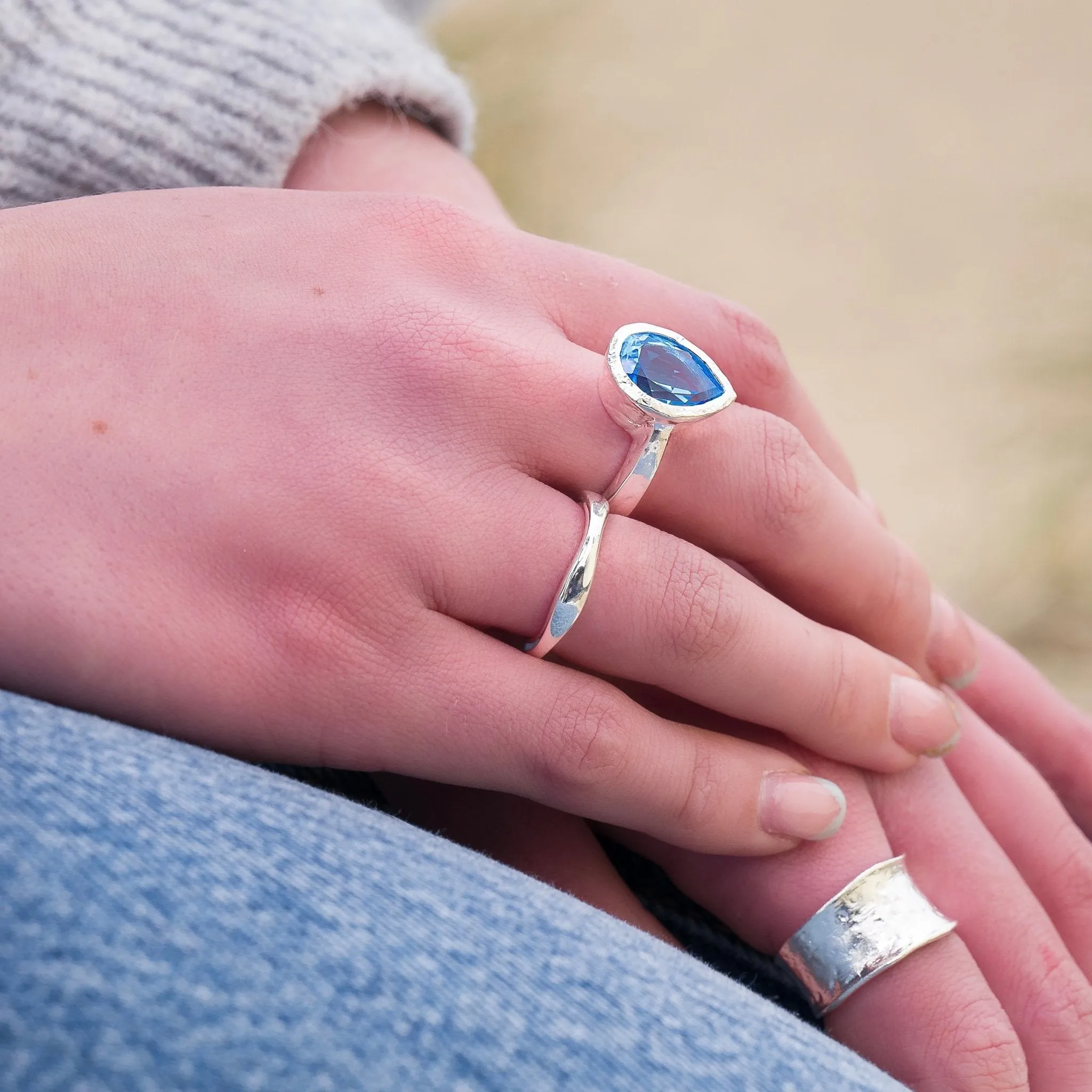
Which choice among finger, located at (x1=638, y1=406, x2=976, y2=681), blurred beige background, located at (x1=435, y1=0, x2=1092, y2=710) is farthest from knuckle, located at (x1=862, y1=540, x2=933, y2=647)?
blurred beige background, located at (x1=435, y1=0, x2=1092, y2=710)

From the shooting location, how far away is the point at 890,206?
1146mm

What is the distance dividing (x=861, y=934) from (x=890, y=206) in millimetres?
901

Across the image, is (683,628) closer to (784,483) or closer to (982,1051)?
(784,483)

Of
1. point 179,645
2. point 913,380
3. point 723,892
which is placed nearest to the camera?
point 179,645

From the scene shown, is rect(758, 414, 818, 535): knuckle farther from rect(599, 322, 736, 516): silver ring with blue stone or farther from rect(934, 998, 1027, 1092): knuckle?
rect(934, 998, 1027, 1092): knuckle

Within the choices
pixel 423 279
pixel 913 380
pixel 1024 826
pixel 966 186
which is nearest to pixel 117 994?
pixel 423 279

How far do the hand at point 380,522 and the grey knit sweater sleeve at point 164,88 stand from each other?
0.17m

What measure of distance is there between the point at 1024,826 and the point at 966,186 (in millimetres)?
798

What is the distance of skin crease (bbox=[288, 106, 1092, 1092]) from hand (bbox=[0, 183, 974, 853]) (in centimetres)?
4

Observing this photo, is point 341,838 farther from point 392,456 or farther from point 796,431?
point 796,431

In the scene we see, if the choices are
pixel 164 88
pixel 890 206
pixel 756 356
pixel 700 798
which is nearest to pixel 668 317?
pixel 756 356

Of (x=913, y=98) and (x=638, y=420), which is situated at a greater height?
(x=913, y=98)

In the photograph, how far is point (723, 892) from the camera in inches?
23.4

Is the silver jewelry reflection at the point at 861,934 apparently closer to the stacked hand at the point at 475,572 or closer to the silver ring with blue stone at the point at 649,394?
the stacked hand at the point at 475,572
